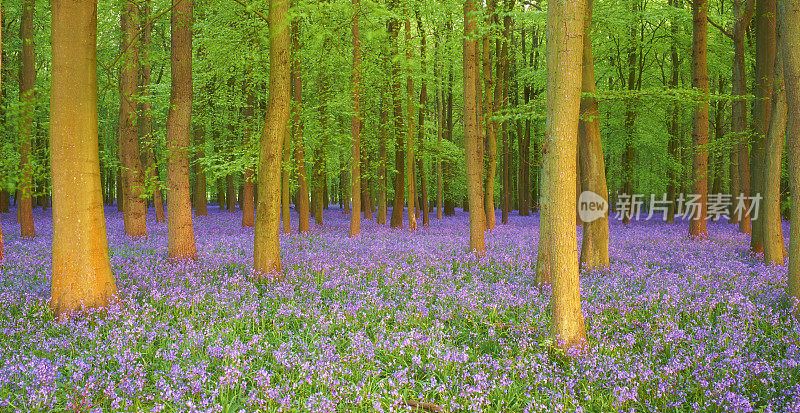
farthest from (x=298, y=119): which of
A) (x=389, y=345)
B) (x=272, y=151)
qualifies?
(x=389, y=345)

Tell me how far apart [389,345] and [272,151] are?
16.5ft

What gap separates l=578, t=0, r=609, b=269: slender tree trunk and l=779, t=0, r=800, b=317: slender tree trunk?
3.43 metres

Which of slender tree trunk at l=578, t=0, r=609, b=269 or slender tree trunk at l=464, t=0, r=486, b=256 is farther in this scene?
slender tree trunk at l=464, t=0, r=486, b=256

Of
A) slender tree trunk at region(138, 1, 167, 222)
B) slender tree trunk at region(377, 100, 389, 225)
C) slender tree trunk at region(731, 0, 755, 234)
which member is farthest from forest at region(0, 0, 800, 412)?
slender tree trunk at region(377, 100, 389, 225)

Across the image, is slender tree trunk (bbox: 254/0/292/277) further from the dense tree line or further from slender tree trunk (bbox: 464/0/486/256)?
slender tree trunk (bbox: 464/0/486/256)

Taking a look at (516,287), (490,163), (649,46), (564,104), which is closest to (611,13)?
(649,46)

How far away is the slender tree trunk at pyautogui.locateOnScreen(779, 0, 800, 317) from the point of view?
6770 mm

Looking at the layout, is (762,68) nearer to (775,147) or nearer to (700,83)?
(700,83)

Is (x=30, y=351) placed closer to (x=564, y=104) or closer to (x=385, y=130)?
(x=564, y=104)

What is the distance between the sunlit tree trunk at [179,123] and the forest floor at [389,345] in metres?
1.09

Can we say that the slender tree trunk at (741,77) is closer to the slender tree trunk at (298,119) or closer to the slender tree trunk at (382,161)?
the slender tree trunk at (382,161)

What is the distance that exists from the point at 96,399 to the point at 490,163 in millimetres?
18352

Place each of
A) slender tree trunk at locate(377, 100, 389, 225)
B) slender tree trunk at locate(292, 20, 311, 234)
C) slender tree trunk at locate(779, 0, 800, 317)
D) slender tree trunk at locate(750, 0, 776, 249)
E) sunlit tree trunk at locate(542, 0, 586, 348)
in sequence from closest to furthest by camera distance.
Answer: sunlit tree trunk at locate(542, 0, 586, 348) → slender tree trunk at locate(779, 0, 800, 317) → slender tree trunk at locate(750, 0, 776, 249) → slender tree trunk at locate(292, 20, 311, 234) → slender tree trunk at locate(377, 100, 389, 225)

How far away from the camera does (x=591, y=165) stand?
404 inches
